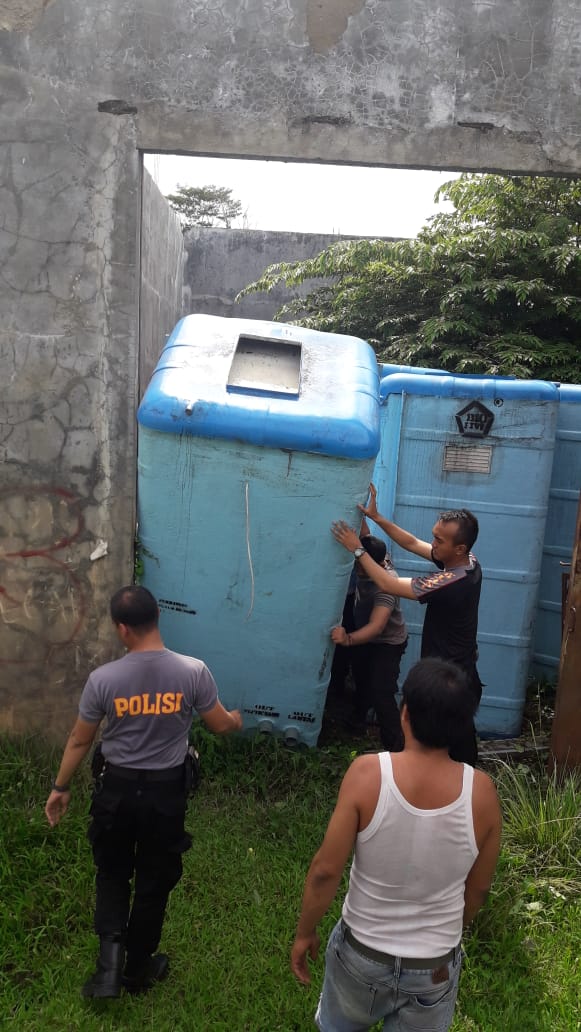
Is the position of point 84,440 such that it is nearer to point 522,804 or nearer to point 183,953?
point 183,953

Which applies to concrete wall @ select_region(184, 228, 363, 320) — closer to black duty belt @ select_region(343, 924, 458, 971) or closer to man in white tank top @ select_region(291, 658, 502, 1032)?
man in white tank top @ select_region(291, 658, 502, 1032)

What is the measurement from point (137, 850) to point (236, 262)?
11.5 meters

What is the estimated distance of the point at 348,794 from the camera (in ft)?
5.65

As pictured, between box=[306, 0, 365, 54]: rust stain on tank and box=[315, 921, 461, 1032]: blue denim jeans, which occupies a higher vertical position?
box=[306, 0, 365, 54]: rust stain on tank

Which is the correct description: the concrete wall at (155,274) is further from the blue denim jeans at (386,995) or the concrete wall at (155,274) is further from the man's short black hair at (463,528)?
the blue denim jeans at (386,995)

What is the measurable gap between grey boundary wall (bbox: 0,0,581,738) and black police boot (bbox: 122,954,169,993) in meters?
1.98

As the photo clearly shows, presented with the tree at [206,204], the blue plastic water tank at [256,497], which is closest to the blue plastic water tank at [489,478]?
the blue plastic water tank at [256,497]

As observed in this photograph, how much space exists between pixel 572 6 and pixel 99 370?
2.39 m

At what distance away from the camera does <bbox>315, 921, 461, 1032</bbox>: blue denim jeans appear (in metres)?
1.75

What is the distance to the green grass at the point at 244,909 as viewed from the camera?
253 cm

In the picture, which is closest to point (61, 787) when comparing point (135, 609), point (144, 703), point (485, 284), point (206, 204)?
point (144, 703)

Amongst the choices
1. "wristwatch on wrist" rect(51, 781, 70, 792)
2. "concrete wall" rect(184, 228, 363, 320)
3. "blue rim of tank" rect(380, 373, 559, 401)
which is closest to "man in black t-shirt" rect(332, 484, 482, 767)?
"blue rim of tank" rect(380, 373, 559, 401)

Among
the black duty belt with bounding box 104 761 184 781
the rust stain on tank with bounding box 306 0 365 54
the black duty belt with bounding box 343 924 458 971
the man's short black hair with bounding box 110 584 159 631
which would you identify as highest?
the rust stain on tank with bounding box 306 0 365 54

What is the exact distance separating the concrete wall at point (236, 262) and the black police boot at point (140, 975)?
36.2 ft
